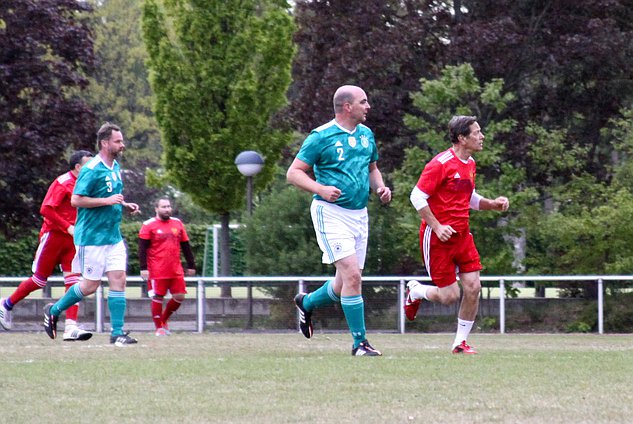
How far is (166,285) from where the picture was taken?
20.1 meters

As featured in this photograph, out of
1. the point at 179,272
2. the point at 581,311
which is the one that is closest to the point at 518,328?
the point at 581,311

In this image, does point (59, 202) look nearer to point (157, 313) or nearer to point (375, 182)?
point (375, 182)

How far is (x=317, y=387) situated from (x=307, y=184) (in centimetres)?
276

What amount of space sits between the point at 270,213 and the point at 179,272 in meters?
4.93

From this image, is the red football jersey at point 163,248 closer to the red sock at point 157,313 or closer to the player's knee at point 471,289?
the red sock at point 157,313

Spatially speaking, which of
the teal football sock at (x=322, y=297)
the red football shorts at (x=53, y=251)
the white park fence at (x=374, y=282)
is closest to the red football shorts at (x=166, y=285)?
the white park fence at (x=374, y=282)

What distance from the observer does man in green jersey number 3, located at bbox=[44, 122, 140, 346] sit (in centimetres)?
1325

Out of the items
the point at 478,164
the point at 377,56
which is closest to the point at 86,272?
the point at 478,164

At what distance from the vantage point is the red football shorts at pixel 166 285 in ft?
65.5

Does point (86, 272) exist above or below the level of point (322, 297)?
above

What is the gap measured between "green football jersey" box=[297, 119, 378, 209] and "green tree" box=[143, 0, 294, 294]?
16.5m

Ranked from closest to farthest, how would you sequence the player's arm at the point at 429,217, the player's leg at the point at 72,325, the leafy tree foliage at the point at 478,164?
the player's arm at the point at 429,217, the player's leg at the point at 72,325, the leafy tree foliage at the point at 478,164

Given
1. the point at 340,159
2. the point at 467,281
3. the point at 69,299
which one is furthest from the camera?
the point at 69,299

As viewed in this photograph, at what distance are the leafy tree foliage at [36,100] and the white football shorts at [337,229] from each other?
14767 mm
